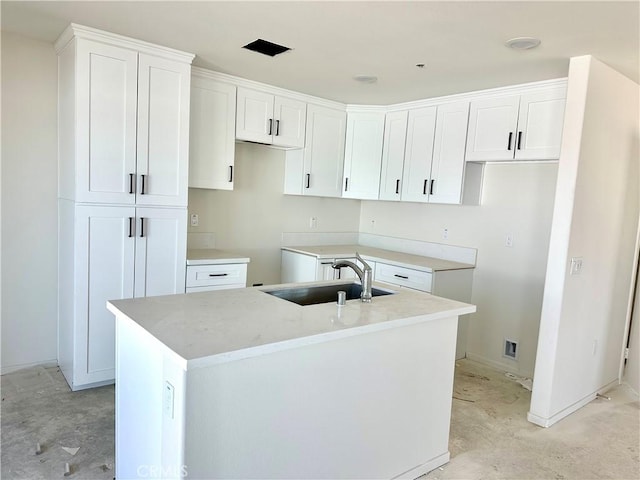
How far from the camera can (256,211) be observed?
443cm

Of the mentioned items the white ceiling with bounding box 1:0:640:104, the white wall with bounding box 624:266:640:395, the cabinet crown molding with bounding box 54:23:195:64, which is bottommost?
the white wall with bounding box 624:266:640:395

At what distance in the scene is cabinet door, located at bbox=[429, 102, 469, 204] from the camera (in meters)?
3.90

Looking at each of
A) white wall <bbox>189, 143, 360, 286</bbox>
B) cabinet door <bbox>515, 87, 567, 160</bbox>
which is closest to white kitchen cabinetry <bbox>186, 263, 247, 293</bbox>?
white wall <bbox>189, 143, 360, 286</bbox>

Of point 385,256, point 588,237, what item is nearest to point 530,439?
point 588,237

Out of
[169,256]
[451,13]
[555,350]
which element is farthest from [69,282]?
[555,350]

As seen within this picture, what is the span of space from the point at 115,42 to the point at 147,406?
234 centimetres

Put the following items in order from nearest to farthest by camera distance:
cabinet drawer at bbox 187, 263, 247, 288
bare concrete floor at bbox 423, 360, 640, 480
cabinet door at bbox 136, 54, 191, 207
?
bare concrete floor at bbox 423, 360, 640, 480
cabinet door at bbox 136, 54, 191, 207
cabinet drawer at bbox 187, 263, 247, 288

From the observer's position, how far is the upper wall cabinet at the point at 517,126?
129 inches

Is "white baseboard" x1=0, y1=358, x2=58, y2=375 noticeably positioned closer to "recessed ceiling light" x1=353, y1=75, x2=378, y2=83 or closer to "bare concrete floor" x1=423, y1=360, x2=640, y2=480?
"bare concrete floor" x1=423, y1=360, x2=640, y2=480

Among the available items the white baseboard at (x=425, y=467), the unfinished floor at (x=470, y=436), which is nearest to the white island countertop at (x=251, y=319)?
the white baseboard at (x=425, y=467)

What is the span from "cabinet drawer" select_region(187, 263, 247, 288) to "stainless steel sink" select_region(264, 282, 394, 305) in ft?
3.78

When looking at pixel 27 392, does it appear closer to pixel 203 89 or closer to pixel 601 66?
pixel 203 89

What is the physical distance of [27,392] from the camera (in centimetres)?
304

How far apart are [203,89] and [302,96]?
3.28 ft
